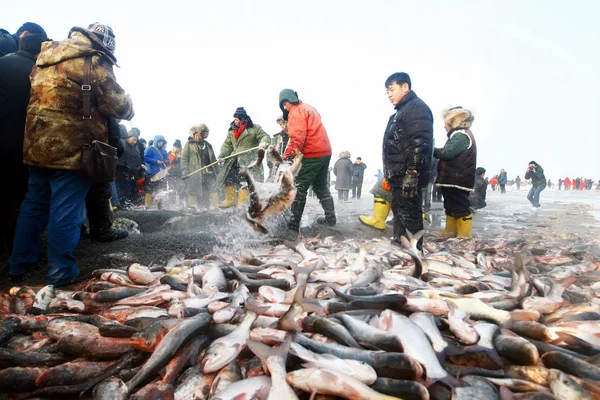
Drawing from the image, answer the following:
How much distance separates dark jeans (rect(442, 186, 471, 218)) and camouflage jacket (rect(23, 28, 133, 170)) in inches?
217

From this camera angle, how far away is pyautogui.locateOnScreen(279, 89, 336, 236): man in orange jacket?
601cm

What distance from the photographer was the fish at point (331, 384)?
1.47 m

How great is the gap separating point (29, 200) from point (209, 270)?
2.12 metres

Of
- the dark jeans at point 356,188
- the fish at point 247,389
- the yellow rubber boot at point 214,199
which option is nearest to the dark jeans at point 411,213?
the fish at point 247,389

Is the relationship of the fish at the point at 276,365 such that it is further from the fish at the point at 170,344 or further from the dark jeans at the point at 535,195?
the dark jeans at the point at 535,195

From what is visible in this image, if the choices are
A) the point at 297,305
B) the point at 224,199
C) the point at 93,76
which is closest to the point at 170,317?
the point at 297,305

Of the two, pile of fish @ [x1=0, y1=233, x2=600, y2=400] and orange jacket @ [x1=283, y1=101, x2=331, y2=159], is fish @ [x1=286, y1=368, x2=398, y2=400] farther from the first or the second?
orange jacket @ [x1=283, y1=101, x2=331, y2=159]

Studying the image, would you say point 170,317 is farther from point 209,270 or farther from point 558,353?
point 558,353

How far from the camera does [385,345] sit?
5.79 feet

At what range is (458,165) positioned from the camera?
19.3 feet

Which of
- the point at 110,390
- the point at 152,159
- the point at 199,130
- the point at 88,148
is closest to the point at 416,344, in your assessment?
the point at 110,390

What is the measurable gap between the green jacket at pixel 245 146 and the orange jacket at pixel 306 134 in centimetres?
217

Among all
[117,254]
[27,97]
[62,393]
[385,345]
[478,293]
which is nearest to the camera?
[62,393]

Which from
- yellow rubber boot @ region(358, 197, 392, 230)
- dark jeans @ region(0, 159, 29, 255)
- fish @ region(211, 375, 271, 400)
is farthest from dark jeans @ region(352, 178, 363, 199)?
fish @ region(211, 375, 271, 400)
